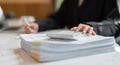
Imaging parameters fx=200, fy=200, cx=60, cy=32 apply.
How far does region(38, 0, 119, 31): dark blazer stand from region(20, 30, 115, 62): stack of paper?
0.47 m

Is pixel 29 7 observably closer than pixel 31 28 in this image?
No

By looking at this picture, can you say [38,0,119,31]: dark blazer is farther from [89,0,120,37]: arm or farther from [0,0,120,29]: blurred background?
[0,0,120,29]: blurred background

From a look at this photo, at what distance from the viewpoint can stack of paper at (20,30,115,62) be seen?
58 cm

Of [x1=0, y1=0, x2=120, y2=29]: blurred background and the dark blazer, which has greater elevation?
the dark blazer

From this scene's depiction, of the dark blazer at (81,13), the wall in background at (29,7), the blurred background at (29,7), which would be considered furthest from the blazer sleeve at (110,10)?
the wall in background at (29,7)

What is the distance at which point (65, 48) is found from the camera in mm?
600

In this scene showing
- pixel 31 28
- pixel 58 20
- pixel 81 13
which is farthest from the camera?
pixel 58 20

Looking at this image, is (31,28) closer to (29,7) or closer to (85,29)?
(85,29)

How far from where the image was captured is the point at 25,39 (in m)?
0.69

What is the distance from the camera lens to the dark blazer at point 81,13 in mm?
1136

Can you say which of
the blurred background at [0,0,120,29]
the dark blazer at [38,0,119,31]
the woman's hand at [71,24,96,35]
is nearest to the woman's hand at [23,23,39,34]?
the dark blazer at [38,0,119,31]

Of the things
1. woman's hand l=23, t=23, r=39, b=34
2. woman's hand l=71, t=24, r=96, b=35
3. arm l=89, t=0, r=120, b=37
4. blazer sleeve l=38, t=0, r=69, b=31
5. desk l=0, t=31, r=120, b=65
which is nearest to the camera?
desk l=0, t=31, r=120, b=65

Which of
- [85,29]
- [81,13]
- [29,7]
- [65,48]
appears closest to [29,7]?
[29,7]

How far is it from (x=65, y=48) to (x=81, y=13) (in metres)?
0.70
